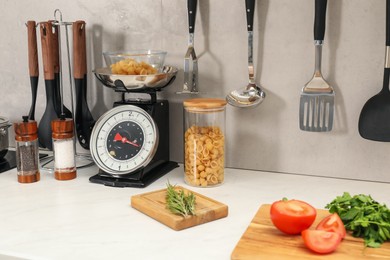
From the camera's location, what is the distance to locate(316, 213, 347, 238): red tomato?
1.07 m

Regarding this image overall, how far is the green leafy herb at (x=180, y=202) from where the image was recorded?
1205 millimetres

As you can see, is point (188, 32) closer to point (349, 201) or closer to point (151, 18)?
point (151, 18)

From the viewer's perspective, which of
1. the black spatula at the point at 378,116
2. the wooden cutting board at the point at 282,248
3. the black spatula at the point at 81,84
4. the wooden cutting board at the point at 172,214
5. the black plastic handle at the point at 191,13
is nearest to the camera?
the wooden cutting board at the point at 282,248

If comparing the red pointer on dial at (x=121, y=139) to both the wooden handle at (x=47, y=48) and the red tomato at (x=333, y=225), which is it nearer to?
the wooden handle at (x=47, y=48)

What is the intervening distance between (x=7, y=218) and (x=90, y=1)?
759 mm

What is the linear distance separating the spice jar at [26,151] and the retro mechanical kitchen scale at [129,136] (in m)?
0.16

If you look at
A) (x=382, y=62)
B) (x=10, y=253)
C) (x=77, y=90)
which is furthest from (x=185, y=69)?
(x=10, y=253)

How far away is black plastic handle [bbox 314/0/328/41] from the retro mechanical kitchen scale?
0.41m

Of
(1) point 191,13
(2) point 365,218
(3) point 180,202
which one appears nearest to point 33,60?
(1) point 191,13

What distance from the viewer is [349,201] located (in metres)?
1.15

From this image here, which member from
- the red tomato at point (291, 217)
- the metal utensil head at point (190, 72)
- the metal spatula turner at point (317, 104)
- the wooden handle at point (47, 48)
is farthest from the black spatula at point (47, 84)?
the red tomato at point (291, 217)

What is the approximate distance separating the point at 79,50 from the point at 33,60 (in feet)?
0.53

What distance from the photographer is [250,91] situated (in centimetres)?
158

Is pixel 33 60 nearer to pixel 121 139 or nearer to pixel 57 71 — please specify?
pixel 57 71
